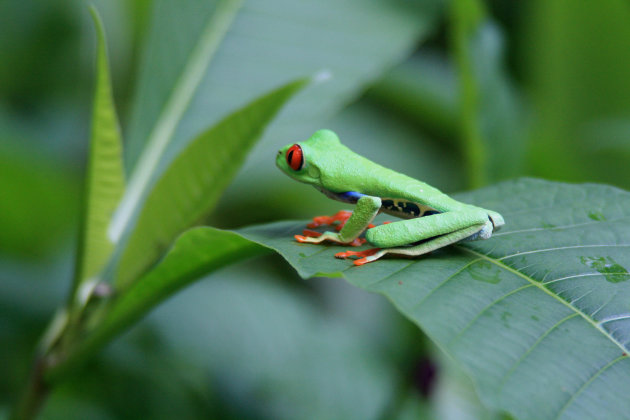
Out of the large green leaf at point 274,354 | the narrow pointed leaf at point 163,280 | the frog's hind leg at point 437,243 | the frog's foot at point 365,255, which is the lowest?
the large green leaf at point 274,354

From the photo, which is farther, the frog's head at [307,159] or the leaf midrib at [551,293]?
the frog's head at [307,159]

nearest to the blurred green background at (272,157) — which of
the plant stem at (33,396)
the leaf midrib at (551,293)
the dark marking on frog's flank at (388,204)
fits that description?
the dark marking on frog's flank at (388,204)

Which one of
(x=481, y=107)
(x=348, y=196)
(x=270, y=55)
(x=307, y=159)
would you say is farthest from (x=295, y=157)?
(x=481, y=107)

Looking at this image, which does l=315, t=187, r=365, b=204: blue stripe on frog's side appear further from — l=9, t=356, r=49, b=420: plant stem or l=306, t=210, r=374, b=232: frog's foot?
l=9, t=356, r=49, b=420: plant stem

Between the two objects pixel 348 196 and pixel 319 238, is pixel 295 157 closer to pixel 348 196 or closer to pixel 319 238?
pixel 348 196

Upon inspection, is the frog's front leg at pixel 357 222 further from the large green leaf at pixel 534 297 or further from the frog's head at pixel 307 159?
the frog's head at pixel 307 159
